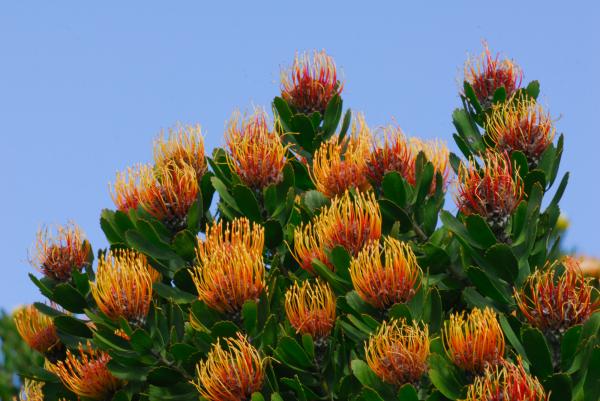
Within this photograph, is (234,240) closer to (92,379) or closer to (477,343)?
(92,379)

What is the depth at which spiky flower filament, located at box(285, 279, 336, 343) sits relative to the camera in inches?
287

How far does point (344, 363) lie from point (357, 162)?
1.59 metres

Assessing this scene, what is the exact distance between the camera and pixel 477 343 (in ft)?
22.3

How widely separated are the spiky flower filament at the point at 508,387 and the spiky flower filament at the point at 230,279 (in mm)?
1668

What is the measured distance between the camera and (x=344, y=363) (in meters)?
7.47

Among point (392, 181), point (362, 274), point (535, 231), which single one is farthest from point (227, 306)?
point (535, 231)

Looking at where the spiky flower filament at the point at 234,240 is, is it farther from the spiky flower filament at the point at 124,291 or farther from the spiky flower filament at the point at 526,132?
the spiky flower filament at the point at 526,132

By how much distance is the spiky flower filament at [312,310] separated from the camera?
729 cm

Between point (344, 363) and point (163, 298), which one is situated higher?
point (163, 298)

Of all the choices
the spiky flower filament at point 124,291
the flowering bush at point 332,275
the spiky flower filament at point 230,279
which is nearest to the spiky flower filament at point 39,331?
the flowering bush at point 332,275

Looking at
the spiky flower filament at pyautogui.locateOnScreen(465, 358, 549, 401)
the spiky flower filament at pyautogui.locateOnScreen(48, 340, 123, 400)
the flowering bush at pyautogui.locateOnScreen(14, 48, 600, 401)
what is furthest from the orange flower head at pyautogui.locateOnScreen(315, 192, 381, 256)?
the spiky flower filament at pyautogui.locateOnScreen(48, 340, 123, 400)

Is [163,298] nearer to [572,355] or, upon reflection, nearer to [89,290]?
[89,290]

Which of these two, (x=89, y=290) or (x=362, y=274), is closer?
(x=362, y=274)

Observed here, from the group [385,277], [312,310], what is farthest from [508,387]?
[312,310]
